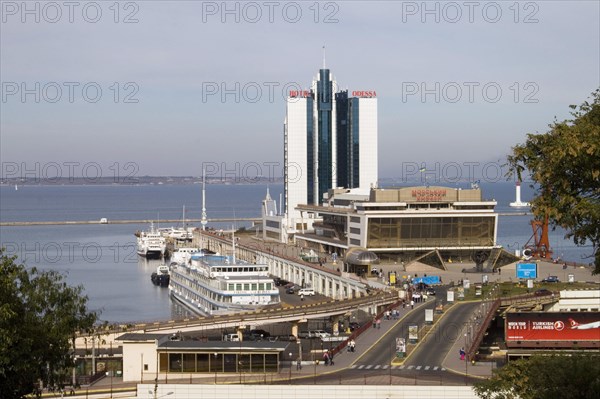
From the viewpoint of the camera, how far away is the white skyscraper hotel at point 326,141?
164000mm

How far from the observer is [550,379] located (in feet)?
76.9

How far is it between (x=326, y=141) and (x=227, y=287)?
290 ft

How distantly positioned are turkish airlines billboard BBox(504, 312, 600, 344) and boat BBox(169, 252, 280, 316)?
3315cm

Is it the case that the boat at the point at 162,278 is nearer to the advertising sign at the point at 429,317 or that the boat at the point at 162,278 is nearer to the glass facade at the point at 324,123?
the glass facade at the point at 324,123

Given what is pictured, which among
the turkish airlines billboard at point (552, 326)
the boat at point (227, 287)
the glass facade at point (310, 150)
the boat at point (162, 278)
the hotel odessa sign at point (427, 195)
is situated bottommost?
the boat at point (162, 278)

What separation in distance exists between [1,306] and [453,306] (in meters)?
44.1

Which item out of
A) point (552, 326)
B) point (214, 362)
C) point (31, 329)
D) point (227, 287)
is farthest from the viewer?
point (227, 287)

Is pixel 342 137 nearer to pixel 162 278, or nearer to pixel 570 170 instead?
pixel 162 278

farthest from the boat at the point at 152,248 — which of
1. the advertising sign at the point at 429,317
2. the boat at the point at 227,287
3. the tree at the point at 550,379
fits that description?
the tree at the point at 550,379

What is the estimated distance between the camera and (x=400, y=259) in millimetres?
105750

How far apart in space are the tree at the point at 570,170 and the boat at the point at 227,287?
56685 millimetres

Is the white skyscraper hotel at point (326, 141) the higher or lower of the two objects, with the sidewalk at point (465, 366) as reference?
higher

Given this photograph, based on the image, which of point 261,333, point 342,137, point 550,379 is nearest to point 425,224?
point 261,333

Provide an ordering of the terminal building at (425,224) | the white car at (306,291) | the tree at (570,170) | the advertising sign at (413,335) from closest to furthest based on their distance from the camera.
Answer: the tree at (570,170) → the advertising sign at (413,335) → the white car at (306,291) → the terminal building at (425,224)
